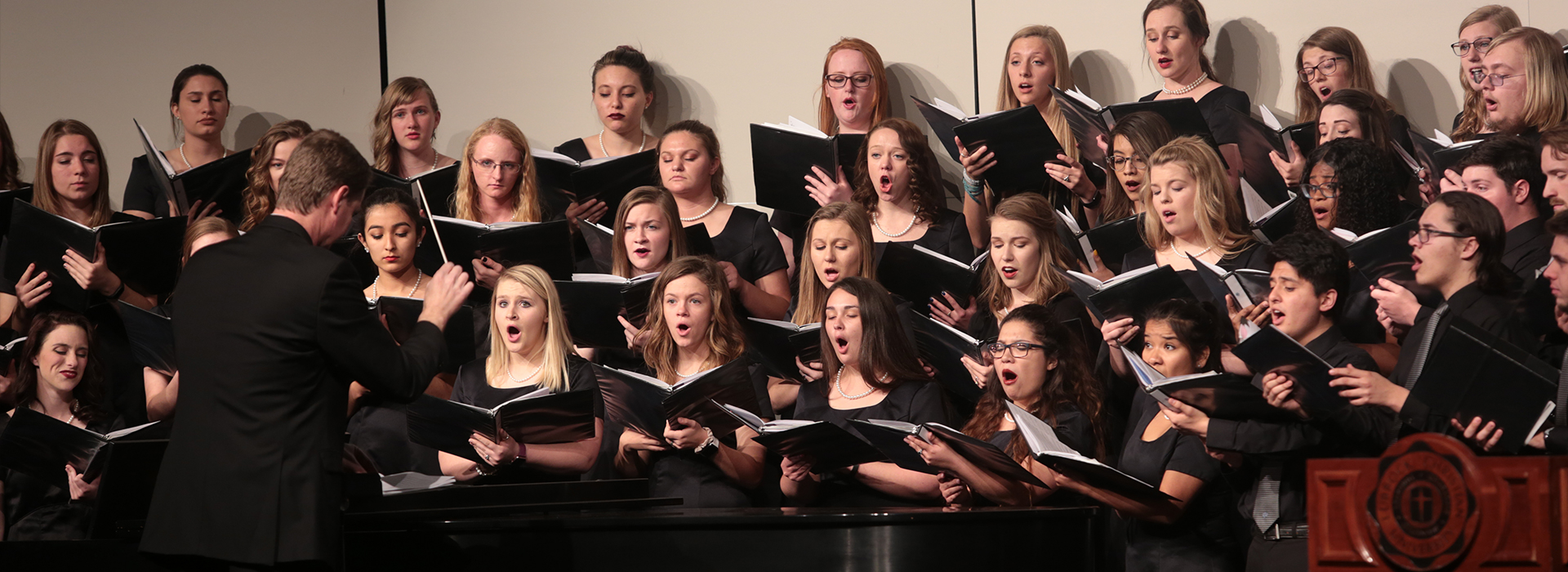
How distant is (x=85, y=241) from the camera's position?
167 inches

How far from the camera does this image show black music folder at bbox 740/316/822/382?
378 cm

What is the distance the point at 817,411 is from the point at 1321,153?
150cm

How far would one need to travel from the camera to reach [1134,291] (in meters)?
3.29

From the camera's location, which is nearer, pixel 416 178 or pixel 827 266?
pixel 827 266

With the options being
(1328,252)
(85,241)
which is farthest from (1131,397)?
(85,241)

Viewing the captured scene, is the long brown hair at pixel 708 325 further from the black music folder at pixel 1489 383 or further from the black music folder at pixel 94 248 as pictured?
the black music folder at pixel 1489 383

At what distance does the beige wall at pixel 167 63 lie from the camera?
5543 mm

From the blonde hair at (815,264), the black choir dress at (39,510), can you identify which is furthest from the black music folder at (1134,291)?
the black choir dress at (39,510)

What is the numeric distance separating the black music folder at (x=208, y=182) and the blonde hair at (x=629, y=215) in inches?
54.2

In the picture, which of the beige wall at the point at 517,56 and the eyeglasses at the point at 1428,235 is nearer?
the eyeglasses at the point at 1428,235

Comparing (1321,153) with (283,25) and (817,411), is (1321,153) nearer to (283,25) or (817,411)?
(817,411)

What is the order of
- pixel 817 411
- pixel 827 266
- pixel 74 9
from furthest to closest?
1. pixel 74 9
2. pixel 827 266
3. pixel 817 411

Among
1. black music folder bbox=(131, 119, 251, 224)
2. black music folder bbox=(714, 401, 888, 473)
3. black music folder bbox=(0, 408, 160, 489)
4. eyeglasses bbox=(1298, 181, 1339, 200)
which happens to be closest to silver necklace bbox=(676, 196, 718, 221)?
black music folder bbox=(714, 401, 888, 473)

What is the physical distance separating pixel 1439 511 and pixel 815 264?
109 inches
